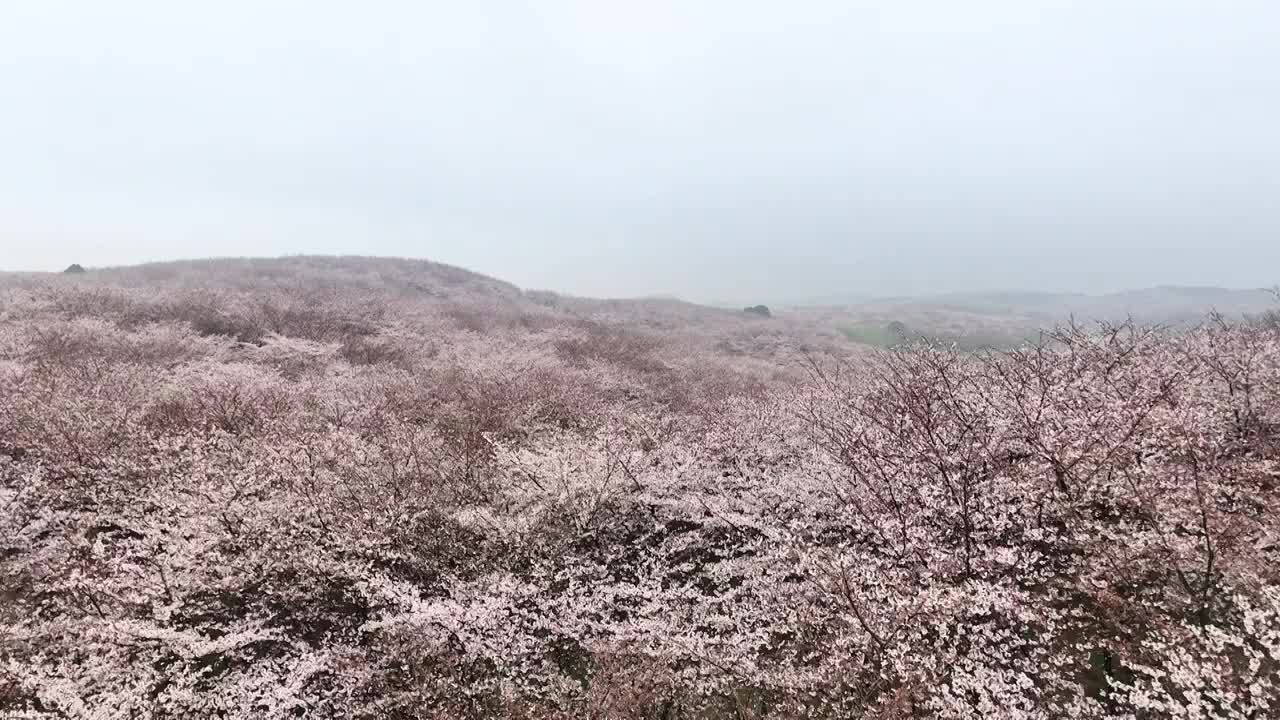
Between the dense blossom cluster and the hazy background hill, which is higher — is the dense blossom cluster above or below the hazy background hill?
below

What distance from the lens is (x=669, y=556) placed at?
35.6 feet

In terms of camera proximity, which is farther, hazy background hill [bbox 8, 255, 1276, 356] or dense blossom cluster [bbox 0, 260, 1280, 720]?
hazy background hill [bbox 8, 255, 1276, 356]

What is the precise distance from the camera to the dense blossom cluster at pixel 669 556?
23.3ft

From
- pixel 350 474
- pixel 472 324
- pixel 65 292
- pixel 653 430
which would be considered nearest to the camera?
pixel 350 474

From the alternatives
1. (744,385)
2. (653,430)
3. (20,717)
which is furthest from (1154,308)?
(20,717)

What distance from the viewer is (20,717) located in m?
6.40

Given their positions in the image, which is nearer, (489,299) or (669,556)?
(669,556)

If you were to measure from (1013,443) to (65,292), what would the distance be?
40071 millimetres

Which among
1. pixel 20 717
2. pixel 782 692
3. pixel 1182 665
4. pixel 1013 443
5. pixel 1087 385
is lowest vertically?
pixel 782 692

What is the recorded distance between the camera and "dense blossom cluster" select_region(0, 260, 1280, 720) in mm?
7102

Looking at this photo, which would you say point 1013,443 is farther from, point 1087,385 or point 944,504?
point 1087,385

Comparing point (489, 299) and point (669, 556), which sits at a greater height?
point (489, 299)

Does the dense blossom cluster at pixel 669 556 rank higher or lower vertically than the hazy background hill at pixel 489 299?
lower

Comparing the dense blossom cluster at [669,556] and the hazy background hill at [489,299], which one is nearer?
the dense blossom cluster at [669,556]
